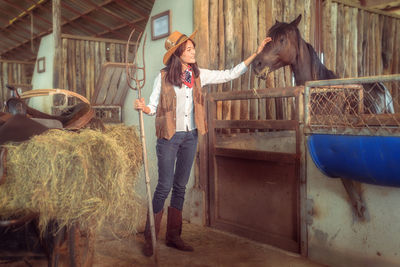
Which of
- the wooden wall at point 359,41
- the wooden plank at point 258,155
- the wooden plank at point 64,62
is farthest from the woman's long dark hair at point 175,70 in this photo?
the wooden plank at point 64,62

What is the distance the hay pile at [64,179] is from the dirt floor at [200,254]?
4.21ft

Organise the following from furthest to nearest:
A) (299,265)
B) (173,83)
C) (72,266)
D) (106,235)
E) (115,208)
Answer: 1. (106,235)
2. (173,83)
3. (299,265)
4. (72,266)
5. (115,208)

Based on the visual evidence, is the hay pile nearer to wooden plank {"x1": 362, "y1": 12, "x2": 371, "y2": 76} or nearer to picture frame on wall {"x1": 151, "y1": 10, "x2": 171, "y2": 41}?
picture frame on wall {"x1": 151, "y1": 10, "x2": 171, "y2": 41}

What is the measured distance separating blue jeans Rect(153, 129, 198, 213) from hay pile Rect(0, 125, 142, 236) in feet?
4.59

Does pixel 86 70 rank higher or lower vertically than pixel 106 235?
higher

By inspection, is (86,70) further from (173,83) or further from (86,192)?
(86,192)

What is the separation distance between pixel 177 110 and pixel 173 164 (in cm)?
50

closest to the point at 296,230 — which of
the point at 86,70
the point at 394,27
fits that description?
the point at 394,27

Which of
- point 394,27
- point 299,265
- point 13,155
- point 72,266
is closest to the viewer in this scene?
point 13,155

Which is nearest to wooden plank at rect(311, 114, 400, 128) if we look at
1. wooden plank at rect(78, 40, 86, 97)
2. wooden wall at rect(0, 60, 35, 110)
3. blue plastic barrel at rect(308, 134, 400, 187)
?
blue plastic barrel at rect(308, 134, 400, 187)

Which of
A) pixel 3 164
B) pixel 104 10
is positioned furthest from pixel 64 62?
pixel 3 164

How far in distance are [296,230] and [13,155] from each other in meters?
2.46

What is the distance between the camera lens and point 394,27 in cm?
A: 736

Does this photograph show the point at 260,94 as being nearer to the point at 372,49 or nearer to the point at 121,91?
the point at 121,91
